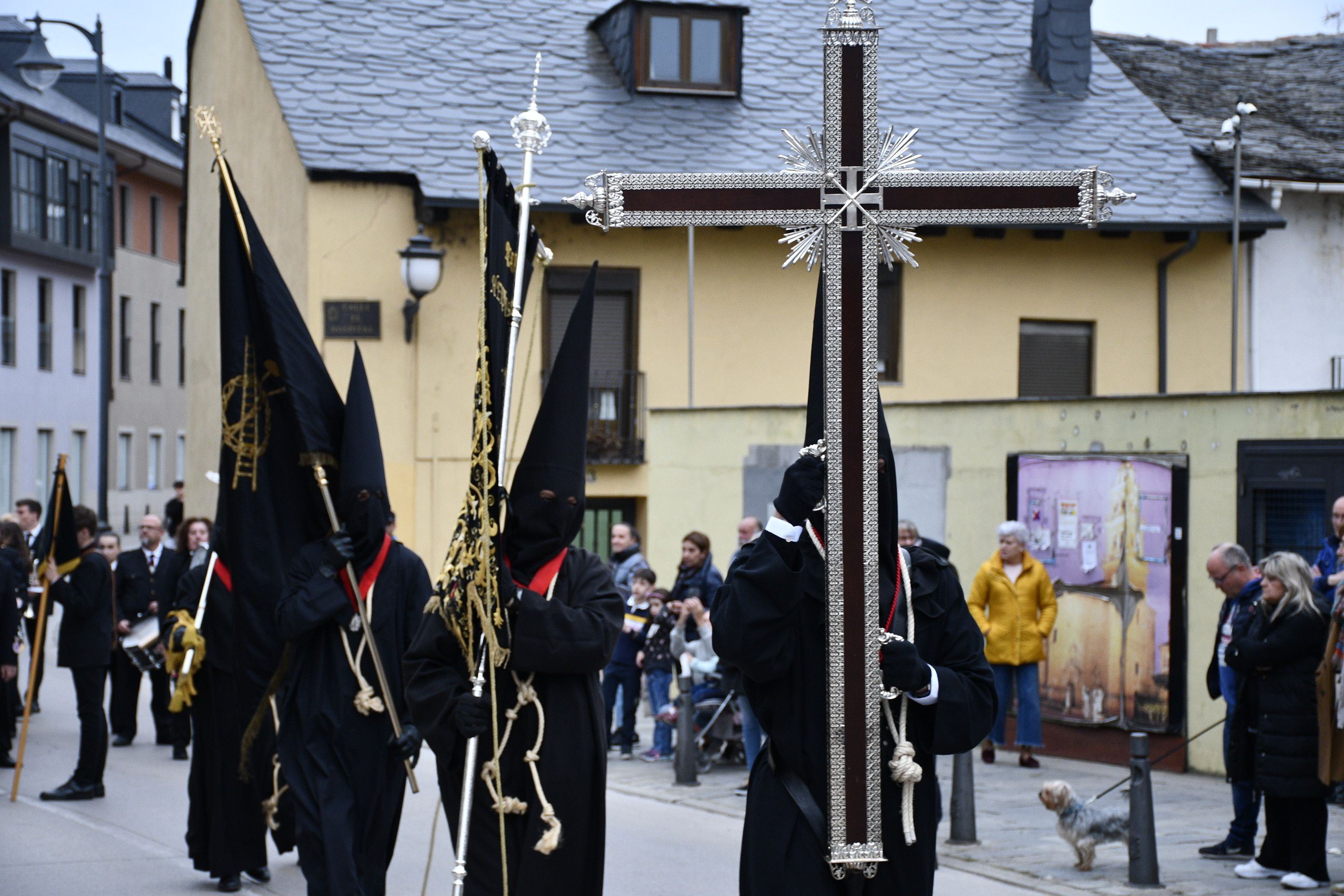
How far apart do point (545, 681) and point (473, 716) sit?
0.39 metres

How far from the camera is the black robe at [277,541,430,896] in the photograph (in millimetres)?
6945

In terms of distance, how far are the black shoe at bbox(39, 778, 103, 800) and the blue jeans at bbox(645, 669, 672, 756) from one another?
4299 millimetres

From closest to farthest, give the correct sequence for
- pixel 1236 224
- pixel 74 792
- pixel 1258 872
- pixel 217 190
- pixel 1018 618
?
pixel 1258 872, pixel 74 792, pixel 1018 618, pixel 217 190, pixel 1236 224

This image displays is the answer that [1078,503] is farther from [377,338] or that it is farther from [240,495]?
[377,338]

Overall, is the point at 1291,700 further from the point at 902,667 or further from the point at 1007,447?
the point at 1007,447

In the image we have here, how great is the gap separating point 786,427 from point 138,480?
1502 inches

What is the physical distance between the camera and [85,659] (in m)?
11.3

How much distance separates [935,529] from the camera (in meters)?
14.4

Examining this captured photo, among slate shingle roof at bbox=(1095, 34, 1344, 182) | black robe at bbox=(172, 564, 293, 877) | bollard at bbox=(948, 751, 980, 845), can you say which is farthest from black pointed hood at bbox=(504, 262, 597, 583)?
slate shingle roof at bbox=(1095, 34, 1344, 182)

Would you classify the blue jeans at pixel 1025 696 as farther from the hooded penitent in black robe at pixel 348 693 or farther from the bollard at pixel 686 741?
the hooded penitent in black robe at pixel 348 693

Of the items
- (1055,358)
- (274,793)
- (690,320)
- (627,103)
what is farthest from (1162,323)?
(274,793)

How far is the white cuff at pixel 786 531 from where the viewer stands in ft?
14.3

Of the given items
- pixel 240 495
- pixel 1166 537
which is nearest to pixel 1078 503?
pixel 1166 537

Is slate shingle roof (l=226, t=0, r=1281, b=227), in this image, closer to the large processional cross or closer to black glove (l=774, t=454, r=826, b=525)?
the large processional cross
